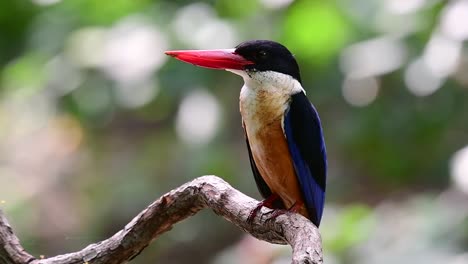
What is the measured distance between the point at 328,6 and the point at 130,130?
8.36ft

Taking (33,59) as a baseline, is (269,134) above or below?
below

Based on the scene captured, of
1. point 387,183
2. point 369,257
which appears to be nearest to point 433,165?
point 387,183

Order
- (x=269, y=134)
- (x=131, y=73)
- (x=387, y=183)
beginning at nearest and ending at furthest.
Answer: (x=269, y=134) → (x=131, y=73) → (x=387, y=183)

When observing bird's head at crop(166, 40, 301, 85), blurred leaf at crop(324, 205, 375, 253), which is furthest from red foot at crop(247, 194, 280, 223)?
blurred leaf at crop(324, 205, 375, 253)

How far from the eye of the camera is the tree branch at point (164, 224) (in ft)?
7.80

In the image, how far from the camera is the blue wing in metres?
2.81

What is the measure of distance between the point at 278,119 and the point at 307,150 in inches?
5.9

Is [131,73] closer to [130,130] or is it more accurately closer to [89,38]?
[89,38]

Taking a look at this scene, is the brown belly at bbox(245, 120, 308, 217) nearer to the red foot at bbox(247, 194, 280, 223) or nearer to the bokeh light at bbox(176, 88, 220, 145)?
the red foot at bbox(247, 194, 280, 223)

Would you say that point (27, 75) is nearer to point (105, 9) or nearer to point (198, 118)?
point (105, 9)

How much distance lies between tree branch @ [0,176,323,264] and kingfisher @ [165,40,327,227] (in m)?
0.28

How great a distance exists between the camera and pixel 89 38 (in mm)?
4184

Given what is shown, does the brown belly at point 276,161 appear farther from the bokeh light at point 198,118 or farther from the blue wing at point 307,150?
the bokeh light at point 198,118

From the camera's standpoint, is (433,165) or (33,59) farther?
(433,165)
